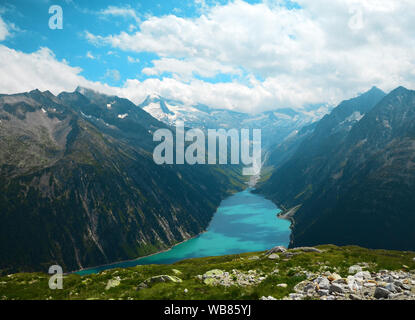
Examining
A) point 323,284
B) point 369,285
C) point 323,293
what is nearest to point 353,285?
point 369,285

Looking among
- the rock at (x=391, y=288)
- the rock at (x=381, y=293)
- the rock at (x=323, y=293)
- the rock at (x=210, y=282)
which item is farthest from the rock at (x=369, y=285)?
the rock at (x=210, y=282)

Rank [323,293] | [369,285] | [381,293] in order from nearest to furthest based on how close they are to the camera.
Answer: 1. [381,293]
2. [323,293]
3. [369,285]

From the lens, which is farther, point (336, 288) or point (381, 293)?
point (336, 288)

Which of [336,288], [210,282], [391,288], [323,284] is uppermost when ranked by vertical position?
[391,288]

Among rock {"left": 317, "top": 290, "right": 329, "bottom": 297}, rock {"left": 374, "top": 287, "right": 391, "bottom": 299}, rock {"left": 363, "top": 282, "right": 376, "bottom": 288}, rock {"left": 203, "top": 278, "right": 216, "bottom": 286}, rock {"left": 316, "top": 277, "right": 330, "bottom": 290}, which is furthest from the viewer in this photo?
rock {"left": 203, "top": 278, "right": 216, "bottom": 286}

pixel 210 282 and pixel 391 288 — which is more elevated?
pixel 391 288

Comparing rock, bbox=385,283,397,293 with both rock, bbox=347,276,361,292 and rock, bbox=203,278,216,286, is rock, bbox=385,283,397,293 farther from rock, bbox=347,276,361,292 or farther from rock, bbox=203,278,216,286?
rock, bbox=203,278,216,286

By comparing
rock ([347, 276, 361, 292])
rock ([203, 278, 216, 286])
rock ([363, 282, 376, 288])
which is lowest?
rock ([203, 278, 216, 286])

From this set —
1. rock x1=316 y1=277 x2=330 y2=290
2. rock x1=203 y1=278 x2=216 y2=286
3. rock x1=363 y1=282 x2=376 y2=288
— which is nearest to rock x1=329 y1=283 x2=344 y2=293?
rock x1=316 y1=277 x2=330 y2=290

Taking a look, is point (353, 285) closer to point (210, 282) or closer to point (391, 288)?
point (391, 288)
